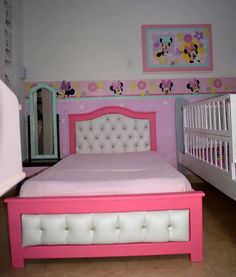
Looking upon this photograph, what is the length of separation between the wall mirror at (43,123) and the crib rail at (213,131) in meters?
1.71

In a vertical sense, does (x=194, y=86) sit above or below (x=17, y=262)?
above

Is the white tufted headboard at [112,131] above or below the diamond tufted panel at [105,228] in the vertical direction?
above

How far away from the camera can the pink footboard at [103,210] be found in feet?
6.22

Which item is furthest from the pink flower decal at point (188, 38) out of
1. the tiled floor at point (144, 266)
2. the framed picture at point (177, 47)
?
the tiled floor at point (144, 266)

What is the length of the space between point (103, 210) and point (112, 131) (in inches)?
93.4

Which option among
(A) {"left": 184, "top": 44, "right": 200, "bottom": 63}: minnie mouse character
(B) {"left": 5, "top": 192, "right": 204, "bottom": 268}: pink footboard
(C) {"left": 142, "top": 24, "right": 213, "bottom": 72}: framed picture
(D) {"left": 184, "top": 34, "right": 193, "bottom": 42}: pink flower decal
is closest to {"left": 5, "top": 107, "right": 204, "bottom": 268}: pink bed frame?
(B) {"left": 5, "top": 192, "right": 204, "bottom": 268}: pink footboard

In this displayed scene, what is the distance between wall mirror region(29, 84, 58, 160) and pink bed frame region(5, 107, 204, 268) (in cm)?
215

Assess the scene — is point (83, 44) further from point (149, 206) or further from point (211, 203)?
point (149, 206)

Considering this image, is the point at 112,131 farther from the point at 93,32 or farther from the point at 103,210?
the point at 103,210

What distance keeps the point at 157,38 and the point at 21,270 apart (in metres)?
3.34

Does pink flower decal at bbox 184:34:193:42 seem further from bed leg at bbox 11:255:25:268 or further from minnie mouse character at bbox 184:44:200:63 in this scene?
bed leg at bbox 11:255:25:268

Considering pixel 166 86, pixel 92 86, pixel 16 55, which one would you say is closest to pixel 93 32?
pixel 92 86

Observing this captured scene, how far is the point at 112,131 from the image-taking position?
13.8 feet

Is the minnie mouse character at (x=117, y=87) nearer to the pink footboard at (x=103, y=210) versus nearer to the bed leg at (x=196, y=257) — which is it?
the pink footboard at (x=103, y=210)
